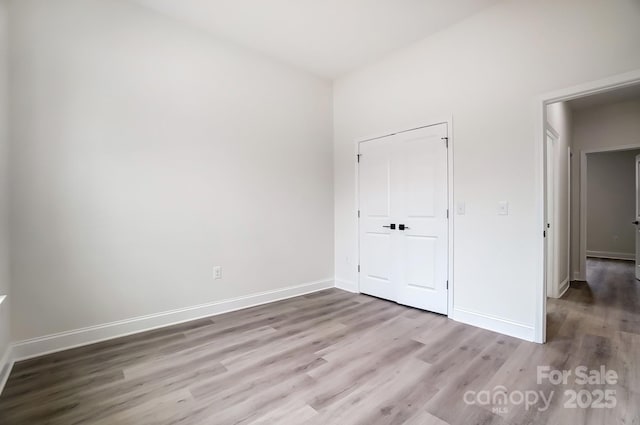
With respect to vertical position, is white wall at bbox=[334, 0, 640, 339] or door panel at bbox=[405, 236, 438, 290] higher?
white wall at bbox=[334, 0, 640, 339]

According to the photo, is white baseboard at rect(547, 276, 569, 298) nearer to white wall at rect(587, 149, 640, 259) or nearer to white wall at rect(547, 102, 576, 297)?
white wall at rect(547, 102, 576, 297)

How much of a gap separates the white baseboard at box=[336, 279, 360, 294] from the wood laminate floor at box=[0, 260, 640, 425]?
93 cm

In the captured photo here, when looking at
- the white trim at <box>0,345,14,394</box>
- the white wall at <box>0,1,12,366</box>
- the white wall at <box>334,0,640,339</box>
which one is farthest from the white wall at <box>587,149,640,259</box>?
the white trim at <box>0,345,14,394</box>

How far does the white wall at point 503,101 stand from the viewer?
7.30 feet

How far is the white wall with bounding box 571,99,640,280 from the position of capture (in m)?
4.51

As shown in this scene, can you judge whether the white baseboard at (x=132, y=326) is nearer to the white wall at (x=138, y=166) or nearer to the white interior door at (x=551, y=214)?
the white wall at (x=138, y=166)

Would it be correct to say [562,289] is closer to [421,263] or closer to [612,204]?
[421,263]

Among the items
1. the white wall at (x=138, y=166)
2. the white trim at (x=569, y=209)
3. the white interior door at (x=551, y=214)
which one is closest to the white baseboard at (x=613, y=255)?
the white trim at (x=569, y=209)

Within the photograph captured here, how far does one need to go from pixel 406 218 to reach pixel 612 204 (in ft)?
22.5

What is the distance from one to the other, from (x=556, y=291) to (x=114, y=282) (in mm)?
5150

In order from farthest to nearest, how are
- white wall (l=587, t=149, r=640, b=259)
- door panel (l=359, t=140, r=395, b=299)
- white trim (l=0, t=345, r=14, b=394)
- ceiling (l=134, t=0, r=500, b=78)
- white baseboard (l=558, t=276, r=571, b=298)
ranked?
white wall (l=587, t=149, r=640, b=259) → white baseboard (l=558, t=276, r=571, b=298) → door panel (l=359, t=140, r=395, b=299) → ceiling (l=134, t=0, r=500, b=78) → white trim (l=0, t=345, r=14, b=394)

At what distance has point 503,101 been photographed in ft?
8.75

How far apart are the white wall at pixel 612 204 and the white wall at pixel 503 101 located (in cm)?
635

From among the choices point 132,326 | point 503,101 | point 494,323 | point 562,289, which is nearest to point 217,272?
point 132,326
